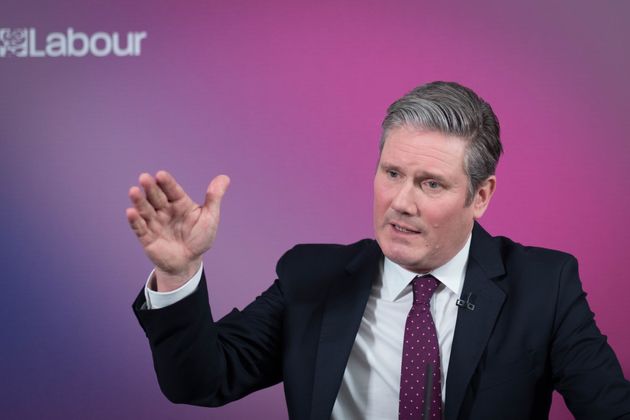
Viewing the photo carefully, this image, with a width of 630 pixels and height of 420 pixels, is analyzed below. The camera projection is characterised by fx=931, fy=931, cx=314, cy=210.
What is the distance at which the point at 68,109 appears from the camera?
313 cm

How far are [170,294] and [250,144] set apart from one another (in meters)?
1.35

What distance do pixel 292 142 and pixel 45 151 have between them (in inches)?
33.4

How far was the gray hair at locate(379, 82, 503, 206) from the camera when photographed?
6.47 ft

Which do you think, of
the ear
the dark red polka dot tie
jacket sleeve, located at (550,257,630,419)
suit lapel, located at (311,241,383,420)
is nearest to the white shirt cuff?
suit lapel, located at (311,241,383,420)

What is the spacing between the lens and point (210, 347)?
1824mm

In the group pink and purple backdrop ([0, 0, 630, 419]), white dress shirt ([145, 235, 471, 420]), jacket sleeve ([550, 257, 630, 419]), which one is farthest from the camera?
pink and purple backdrop ([0, 0, 630, 419])

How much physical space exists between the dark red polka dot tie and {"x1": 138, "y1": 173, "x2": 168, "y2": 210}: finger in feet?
2.13

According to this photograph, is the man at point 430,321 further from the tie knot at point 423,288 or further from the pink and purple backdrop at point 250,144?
the pink and purple backdrop at point 250,144

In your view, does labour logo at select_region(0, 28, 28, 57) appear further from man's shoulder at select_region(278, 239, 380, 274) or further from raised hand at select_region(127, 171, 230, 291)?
raised hand at select_region(127, 171, 230, 291)

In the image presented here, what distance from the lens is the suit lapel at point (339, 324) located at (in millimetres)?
1975

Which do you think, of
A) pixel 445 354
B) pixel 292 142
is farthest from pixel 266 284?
pixel 445 354

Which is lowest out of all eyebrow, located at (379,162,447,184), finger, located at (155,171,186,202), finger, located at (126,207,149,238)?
finger, located at (126,207,149,238)

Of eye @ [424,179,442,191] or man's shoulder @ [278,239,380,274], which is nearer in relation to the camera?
eye @ [424,179,442,191]

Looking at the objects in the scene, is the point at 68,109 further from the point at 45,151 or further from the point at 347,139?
the point at 347,139
